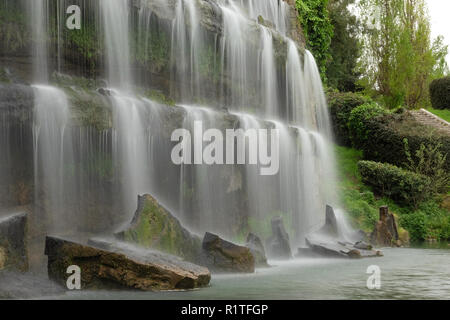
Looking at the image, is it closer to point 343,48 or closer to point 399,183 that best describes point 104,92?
point 399,183

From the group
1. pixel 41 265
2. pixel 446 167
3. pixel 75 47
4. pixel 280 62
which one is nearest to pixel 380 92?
pixel 446 167

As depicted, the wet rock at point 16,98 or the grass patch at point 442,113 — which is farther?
the grass patch at point 442,113

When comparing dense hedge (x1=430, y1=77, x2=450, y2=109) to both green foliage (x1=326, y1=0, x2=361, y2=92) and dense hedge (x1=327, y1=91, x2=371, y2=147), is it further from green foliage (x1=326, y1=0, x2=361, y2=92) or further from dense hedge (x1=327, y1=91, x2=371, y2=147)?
dense hedge (x1=327, y1=91, x2=371, y2=147)

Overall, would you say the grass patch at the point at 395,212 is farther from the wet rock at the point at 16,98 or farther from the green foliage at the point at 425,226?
the wet rock at the point at 16,98

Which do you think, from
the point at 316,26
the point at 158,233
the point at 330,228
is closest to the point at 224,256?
the point at 158,233

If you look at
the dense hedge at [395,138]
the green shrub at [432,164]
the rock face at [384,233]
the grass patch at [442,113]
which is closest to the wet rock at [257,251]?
the rock face at [384,233]

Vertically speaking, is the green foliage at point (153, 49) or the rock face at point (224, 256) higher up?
the green foliage at point (153, 49)

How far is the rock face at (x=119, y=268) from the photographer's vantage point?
873 cm

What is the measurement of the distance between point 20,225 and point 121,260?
6.01ft

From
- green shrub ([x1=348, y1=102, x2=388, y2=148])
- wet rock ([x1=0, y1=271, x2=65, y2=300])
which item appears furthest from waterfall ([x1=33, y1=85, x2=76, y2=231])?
green shrub ([x1=348, y1=102, x2=388, y2=148])

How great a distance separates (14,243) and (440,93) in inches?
1648

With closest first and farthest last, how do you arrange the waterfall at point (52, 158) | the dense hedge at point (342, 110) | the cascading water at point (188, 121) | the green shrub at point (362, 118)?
1. the waterfall at point (52, 158)
2. the cascading water at point (188, 121)
3. the green shrub at point (362, 118)
4. the dense hedge at point (342, 110)

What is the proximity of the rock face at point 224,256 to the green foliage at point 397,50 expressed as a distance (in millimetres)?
35184
